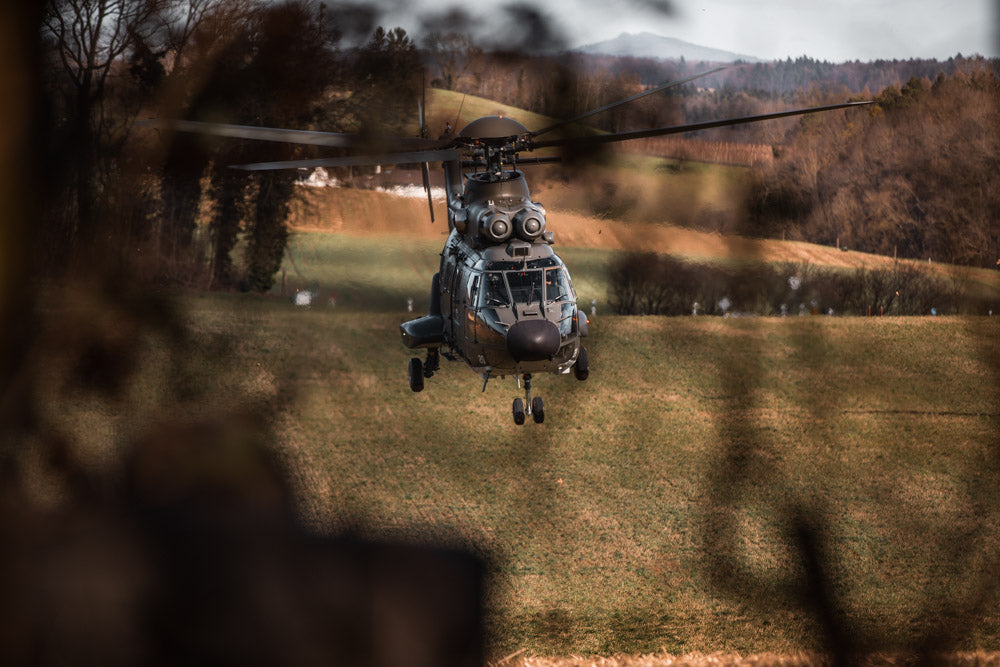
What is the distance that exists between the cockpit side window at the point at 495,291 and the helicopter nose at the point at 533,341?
1.50 feet

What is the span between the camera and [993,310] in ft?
69.7

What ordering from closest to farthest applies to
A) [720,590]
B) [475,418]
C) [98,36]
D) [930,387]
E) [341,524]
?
[98,36] < [720,590] < [341,524] < [475,418] < [930,387]

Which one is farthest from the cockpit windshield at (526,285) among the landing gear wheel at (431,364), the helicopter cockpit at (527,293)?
Result: the landing gear wheel at (431,364)

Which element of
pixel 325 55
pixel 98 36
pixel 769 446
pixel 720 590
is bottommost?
pixel 720 590

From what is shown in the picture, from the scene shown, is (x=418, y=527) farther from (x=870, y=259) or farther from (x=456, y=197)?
(x=870, y=259)

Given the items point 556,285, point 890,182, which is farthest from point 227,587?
point 890,182

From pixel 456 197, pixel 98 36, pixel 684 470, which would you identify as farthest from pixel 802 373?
pixel 98 36

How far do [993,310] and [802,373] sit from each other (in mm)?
4506

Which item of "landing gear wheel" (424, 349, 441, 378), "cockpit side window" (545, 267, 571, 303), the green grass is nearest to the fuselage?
"cockpit side window" (545, 267, 571, 303)

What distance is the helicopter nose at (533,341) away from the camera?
33.7 feet

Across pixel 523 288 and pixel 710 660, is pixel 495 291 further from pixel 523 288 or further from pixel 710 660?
pixel 710 660

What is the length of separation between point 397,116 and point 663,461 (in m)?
8.95

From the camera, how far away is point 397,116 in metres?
18.5

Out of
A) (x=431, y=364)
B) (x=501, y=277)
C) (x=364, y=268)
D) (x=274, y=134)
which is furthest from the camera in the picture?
(x=364, y=268)
